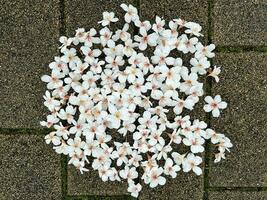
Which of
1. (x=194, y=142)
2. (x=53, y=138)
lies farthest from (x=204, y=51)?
(x=53, y=138)

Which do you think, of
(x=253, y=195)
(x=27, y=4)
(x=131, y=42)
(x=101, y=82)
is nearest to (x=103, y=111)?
(x=101, y=82)

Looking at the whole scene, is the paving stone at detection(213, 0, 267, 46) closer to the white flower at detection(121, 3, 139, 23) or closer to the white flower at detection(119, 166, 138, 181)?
the white flower at detection(121, 3, 139, 23)

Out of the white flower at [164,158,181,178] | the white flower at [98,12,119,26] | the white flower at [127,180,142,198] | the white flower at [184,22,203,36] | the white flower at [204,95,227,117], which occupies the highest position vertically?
the white flower at [98,12,119,26]

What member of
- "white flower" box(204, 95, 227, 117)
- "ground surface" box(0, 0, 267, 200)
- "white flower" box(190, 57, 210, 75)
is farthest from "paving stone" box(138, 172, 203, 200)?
"white flower" box(190, 57, 210, 75)

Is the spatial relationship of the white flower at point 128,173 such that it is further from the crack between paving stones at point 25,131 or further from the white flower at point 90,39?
the white flower at point 90,39

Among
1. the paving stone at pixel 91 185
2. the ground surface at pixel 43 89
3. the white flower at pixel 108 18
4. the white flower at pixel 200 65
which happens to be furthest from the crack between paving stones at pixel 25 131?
the white flower at pixel 200 65
